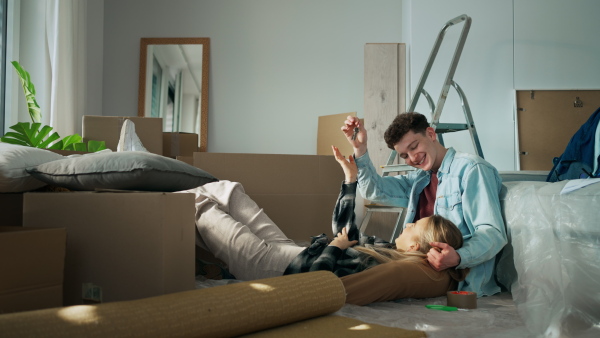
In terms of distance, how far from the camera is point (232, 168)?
8.92ft

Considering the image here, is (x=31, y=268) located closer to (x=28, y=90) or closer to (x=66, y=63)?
(x=28, y=90)

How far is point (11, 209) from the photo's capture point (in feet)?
6.02

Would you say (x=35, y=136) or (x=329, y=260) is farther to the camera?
(x=35, y=136)

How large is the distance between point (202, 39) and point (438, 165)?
316 cm

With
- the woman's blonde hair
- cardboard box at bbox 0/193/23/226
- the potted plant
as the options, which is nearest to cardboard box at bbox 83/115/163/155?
the potted plant

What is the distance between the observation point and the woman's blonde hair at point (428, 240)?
191 centimetres

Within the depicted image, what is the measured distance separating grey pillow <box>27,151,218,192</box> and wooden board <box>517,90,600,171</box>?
8.96 feet

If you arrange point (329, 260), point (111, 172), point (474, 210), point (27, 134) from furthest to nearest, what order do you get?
point (27, 134) < point (474, 210) < point (329, 260) < point (111, 172)

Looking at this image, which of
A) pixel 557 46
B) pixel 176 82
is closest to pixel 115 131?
pixel 176 82

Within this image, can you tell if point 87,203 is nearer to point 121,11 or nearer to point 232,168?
point 232,168

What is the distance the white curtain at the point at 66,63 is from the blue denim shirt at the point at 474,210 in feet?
9.12

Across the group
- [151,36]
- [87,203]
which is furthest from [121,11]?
[87,203]

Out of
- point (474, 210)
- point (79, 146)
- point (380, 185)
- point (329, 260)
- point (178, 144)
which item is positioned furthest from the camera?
point (178, 144)

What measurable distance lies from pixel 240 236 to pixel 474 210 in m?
0.80
